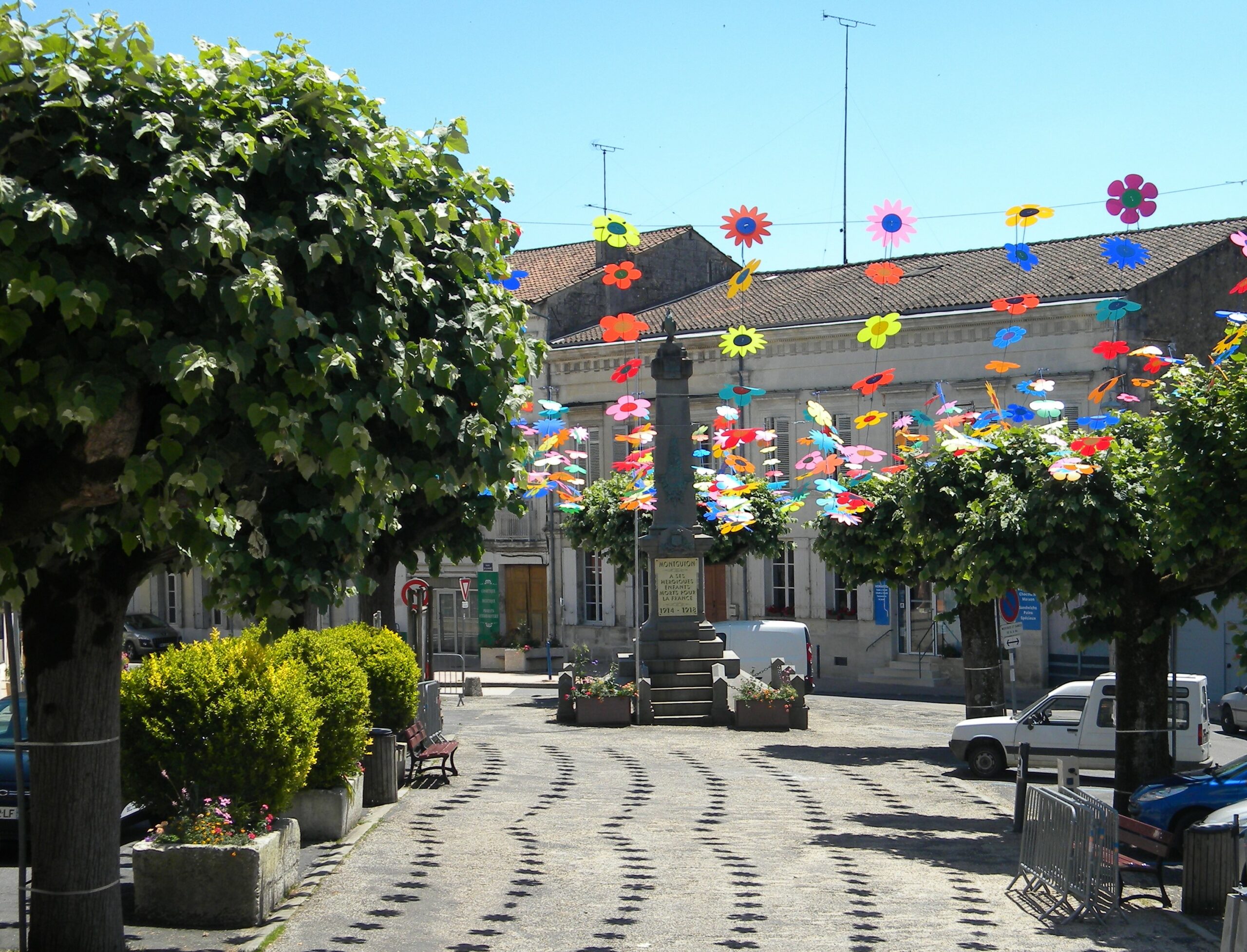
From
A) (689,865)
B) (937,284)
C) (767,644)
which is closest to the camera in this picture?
Answer: (689,865)

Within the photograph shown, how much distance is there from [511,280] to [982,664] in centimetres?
1455

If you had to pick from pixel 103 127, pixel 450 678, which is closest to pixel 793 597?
pixel 450 678

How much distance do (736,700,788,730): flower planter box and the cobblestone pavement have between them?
134 inches

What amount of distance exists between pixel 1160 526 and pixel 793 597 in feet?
83.8

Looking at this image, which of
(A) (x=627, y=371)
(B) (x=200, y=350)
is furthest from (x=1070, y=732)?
(B) (x=200, y=350)

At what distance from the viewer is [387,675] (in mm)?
15344

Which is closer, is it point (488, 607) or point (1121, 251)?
point (1121, 251)

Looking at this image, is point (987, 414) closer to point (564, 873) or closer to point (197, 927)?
point (564, 873)

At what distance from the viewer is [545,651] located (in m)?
40.5

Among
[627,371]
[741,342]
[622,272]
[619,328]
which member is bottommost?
[627,371]

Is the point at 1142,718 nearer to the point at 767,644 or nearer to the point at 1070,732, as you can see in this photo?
the point at 1070,732

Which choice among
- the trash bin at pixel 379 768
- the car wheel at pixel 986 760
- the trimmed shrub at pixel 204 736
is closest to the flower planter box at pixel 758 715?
the car wheel at pixel 986 760

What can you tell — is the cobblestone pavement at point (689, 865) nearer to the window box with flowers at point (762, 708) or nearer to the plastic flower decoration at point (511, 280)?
the window box with flowers at point (762, 708)

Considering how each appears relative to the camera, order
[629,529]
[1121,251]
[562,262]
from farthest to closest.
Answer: [562,262] < [629,529] < [1121,251]
